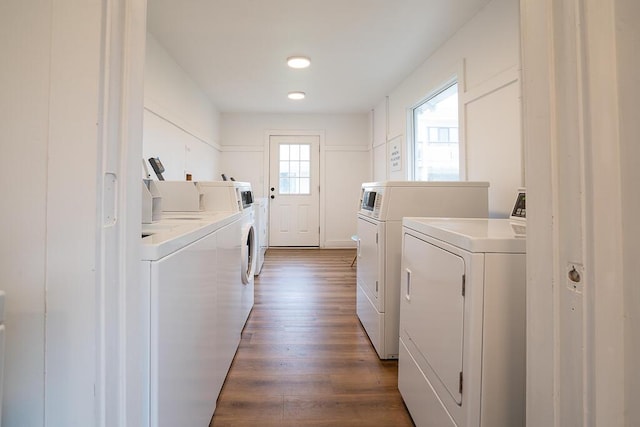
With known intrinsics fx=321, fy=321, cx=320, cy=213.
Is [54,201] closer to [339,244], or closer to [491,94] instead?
[491,94]

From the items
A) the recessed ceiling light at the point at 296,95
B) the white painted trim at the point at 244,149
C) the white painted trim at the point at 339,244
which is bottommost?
the white painted trim at the point at 339,244

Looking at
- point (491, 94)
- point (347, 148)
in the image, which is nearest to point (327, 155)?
point (347, 148)

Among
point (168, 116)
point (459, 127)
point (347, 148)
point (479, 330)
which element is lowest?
point (479, 330)

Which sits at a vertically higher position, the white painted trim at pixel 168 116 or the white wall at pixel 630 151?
the white painted trim at pixel 168 116

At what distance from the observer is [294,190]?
17.9 feet

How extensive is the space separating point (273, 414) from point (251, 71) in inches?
130

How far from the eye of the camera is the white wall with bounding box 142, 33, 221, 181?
8.82 ft

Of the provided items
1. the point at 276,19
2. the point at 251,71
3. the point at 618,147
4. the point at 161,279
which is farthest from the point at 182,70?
the point at 618,147

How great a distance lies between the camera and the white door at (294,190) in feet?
17.7

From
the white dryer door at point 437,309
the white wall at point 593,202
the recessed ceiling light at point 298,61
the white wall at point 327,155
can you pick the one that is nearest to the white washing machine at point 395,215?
the white dryer door at point 437,309

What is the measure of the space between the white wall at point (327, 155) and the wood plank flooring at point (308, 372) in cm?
263

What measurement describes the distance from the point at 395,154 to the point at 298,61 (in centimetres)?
166

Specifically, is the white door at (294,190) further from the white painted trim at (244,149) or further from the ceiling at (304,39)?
the ceiling at (304,39)

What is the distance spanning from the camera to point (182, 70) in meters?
3.44
